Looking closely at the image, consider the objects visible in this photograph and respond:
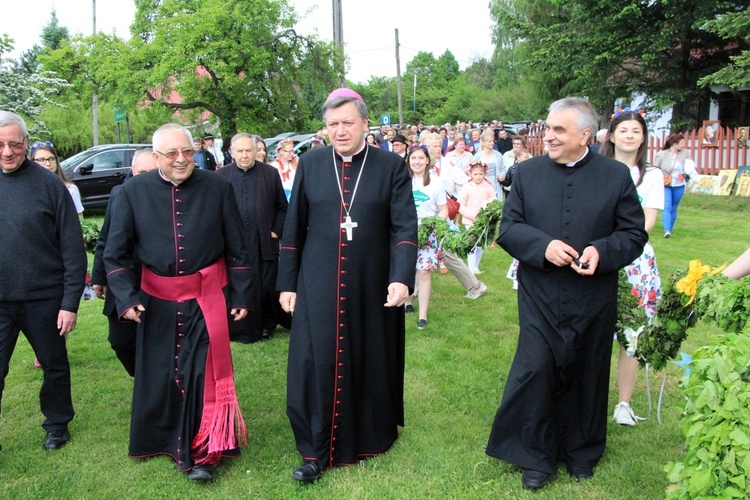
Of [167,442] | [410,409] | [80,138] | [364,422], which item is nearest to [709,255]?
[410,409]

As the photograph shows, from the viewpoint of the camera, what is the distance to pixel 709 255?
446 inches

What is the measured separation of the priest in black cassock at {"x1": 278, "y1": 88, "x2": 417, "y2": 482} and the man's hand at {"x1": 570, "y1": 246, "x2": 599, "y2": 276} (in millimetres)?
1022

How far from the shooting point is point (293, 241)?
170 inches

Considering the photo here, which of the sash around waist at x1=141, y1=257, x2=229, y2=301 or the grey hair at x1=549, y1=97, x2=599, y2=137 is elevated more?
the grey hair at x1=549, y1=97, x2=599, y2=137

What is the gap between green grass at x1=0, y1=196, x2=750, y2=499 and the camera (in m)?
4.07

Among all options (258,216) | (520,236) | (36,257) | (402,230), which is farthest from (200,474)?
(258,216)

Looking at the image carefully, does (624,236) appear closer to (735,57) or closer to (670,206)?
(670,206)

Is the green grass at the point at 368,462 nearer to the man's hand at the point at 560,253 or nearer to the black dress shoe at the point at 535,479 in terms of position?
the black dress shoe at the point at 535,479

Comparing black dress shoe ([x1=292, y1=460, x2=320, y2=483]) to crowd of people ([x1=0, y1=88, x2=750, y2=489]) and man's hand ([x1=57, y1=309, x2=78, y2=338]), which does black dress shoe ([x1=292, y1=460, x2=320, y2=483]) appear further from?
man's hand ([x1=57, y1=309, x2=78, y2=338])

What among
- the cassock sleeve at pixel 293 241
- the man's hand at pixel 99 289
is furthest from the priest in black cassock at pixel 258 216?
the cassock sleeve at pixel 293 241

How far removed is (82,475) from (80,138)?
36.2m

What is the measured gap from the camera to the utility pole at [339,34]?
21766 mm

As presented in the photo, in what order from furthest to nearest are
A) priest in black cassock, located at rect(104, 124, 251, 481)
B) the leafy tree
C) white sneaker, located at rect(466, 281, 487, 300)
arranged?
the leafy tree < white sneaker, located at rect(466, 281, 487, 300) < priest in black cassock, located at rect(104, 124, 251, 481)

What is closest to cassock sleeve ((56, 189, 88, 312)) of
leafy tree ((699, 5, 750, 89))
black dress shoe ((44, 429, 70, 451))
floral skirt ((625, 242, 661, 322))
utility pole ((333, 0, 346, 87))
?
black dress shoe ((44, 429, 70, 451))
